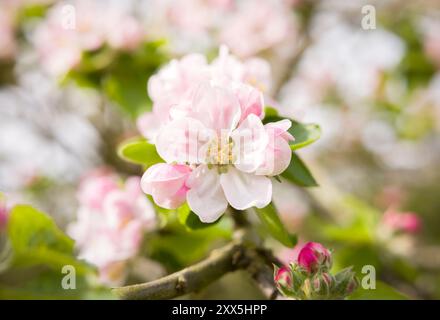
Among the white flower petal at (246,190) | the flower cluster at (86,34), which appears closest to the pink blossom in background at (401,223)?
the flower cluster at (86,34)

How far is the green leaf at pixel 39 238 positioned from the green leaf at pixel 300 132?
0.48m

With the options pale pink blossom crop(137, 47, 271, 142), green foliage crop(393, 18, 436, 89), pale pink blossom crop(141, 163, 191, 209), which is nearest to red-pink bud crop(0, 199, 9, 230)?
pale pink blossom crop(137, 47, 271, 142)

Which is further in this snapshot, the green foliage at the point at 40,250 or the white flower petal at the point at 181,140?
the green foliage at the point at 40,250

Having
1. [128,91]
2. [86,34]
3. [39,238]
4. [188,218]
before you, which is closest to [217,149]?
[188,218]

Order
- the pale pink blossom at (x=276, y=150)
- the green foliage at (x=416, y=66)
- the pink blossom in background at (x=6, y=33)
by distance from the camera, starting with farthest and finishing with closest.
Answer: the pink blossom in background at (x=6, y=33), the green foliage at (x=416, y=66), the pale pink blossom at (x=276, y=150)

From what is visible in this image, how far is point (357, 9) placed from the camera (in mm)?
2354

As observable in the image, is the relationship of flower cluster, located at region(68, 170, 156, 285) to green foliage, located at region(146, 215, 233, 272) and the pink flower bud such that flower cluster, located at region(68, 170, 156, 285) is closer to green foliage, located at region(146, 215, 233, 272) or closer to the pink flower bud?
green foliage, located at region(146, 215, 233, 272)

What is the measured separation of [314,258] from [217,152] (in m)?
0.20

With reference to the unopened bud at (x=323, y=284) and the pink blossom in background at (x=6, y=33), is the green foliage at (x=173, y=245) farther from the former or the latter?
the pink blossom in background at (x=6, y=33)

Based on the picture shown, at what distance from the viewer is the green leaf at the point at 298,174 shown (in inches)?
32.9

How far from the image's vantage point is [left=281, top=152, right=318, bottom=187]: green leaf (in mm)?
834

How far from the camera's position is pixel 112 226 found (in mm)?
1127

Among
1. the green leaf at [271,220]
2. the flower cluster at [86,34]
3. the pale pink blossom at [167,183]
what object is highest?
the flower cluster at [86,34]

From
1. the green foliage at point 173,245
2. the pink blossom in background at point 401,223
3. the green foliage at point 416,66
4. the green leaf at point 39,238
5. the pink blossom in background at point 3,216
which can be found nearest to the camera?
the green leaf at point 39,238
